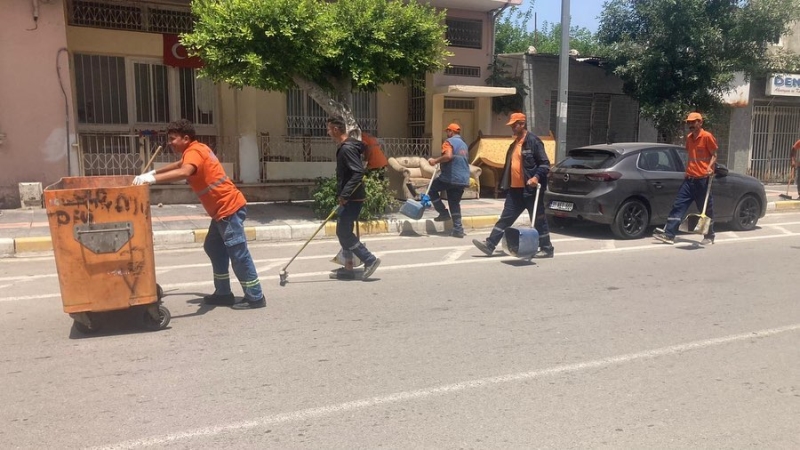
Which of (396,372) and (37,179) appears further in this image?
(37,179)

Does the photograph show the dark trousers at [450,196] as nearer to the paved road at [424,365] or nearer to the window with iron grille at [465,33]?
the paved road at [424,365]

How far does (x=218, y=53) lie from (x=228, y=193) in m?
4.92

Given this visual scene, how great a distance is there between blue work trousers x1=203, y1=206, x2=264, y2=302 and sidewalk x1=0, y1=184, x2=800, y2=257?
3698 mm

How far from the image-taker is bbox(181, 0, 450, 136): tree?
9.66m

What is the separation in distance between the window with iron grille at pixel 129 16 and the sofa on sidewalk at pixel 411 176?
5.15m

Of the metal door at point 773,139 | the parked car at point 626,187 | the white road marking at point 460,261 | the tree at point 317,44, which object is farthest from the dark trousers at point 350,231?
the metal door at point 773,139

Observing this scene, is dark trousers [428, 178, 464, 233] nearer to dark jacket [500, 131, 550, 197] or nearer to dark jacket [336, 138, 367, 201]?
dark jacket [500, 131, 550, 197]

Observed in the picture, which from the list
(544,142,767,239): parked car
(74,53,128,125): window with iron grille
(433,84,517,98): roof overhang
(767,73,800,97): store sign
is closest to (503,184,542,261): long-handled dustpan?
(544,142,767,239): parked car

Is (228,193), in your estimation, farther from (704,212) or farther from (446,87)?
(446,87)

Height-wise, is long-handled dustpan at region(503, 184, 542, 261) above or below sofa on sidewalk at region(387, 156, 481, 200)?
below

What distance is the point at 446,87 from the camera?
47.9 ft

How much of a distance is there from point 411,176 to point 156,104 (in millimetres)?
5604

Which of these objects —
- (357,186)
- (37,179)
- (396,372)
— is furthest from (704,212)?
(37,179)

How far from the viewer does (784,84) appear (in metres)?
17.9
